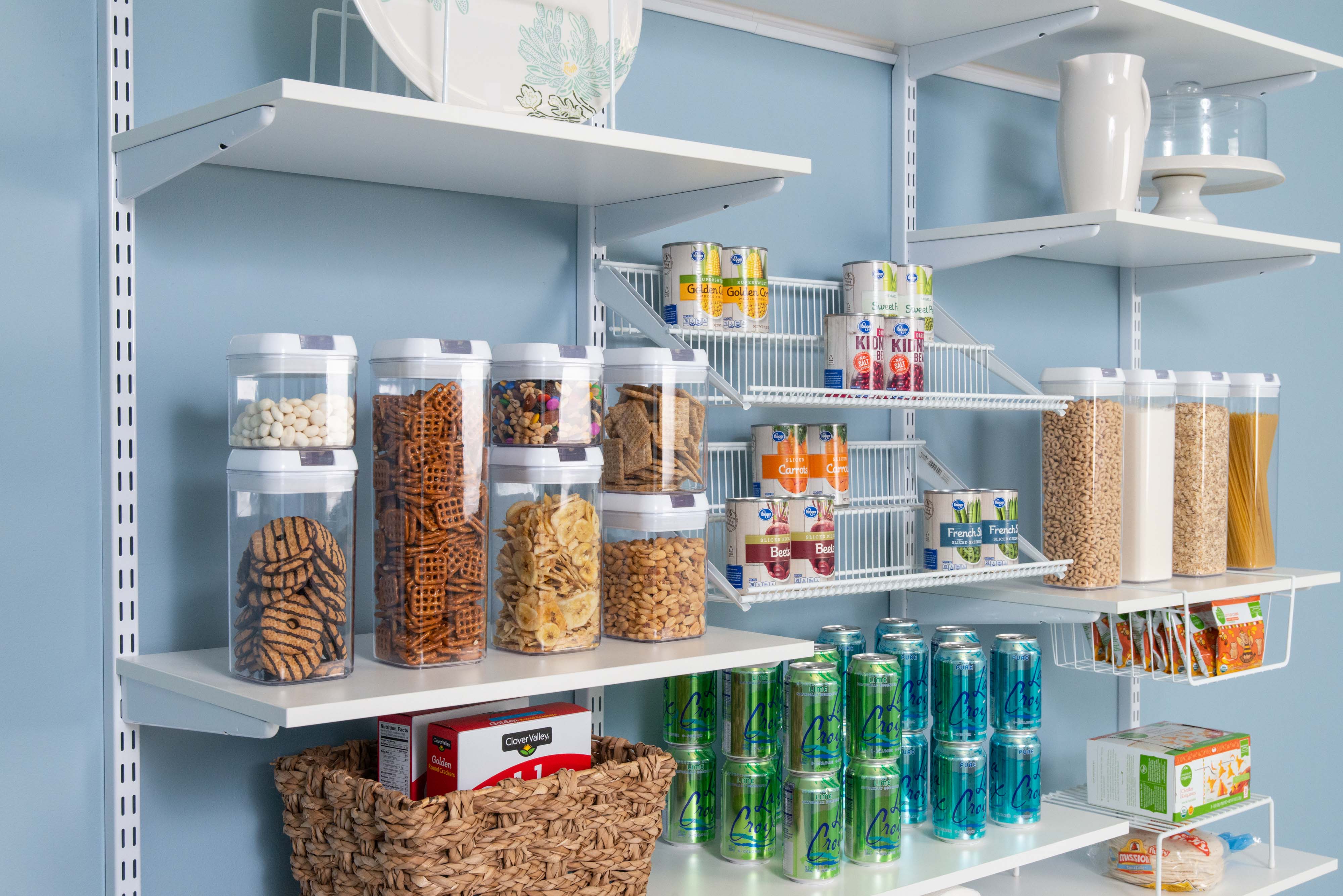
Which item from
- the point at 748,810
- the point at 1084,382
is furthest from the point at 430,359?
the point at 1084,382

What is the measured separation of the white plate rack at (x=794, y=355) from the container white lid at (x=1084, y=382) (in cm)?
4

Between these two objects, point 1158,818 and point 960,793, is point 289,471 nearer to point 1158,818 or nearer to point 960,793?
point 960,793

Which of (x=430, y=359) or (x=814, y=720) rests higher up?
(x=430, y=359)

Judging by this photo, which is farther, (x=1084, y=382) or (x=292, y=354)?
(x=1084, y=382)

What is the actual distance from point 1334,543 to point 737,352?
65.7 inches

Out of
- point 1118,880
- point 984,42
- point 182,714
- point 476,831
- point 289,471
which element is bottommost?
point 1118,880

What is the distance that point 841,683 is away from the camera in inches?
62.2

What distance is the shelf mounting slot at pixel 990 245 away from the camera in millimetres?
1692

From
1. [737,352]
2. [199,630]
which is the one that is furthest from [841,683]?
[199,630]

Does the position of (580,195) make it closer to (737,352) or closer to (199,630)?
(737,352)

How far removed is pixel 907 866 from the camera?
152 cm

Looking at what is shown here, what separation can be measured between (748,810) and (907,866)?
0.23 m

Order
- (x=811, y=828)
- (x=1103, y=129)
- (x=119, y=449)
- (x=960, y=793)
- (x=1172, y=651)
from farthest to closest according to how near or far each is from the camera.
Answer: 1. (x=1172, y=651)
2. (x=1103, y=129)
3. (x=960, y=793)
4. (x=811, y=828)
5. (x=119, y=449)

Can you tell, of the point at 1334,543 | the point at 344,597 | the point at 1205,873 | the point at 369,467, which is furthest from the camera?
the point at 1334,543
